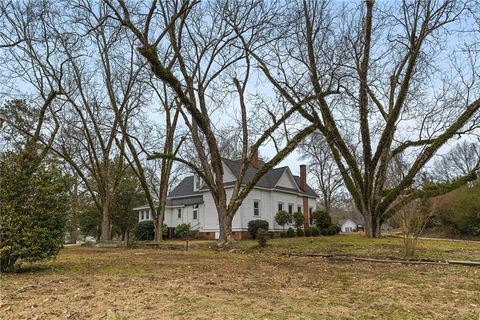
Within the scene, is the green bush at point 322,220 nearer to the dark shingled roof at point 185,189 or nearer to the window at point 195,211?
the window at point 195,211

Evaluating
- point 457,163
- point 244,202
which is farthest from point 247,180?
point 457,163

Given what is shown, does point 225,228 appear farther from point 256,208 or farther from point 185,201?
point 185,201

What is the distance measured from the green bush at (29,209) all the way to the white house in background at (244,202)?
729 inches

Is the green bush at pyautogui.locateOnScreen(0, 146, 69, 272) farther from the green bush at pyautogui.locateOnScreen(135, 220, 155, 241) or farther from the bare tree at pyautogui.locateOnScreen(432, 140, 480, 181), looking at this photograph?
the bare tree at pyautogui.locateOnScreen(432, 140, 480, 181)

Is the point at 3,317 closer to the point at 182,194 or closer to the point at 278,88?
the point at 278,88

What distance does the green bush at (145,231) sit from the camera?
3083cm

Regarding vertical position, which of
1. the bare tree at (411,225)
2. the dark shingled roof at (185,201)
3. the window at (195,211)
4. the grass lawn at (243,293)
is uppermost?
the dark shingled roof at (185,201)

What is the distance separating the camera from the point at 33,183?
358 inches

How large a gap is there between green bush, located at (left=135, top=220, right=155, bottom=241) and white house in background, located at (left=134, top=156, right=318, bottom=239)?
8.26 ft

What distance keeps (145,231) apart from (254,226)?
32.3ft

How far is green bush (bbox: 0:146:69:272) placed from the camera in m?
8.57

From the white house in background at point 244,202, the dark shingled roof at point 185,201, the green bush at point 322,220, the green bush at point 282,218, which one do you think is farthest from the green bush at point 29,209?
the green bush at point 322,220

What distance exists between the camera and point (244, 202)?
27812 mm

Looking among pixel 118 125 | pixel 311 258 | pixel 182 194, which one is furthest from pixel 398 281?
pixel 182 194
